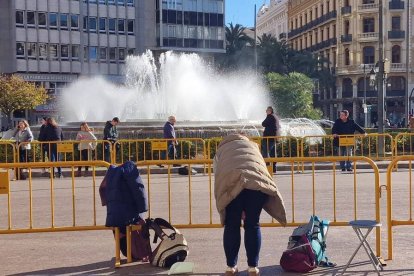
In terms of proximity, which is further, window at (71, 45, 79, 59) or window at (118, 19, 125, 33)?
window at (118, 19, 125, 33)

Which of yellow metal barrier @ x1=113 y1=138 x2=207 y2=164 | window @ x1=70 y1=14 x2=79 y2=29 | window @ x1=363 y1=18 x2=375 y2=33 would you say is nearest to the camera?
yellow metal barrier @ x1=113 y1=138 x2=207 y2=164

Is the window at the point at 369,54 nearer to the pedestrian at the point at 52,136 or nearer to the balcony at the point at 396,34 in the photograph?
the balcony at the point at 396,34

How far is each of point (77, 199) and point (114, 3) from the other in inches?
2093

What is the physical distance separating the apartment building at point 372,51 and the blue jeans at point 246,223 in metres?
67.3

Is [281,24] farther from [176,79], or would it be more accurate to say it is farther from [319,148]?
[319,148]

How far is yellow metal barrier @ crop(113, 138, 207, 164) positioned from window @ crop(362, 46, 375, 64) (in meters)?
56.2

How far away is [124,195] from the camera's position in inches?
283

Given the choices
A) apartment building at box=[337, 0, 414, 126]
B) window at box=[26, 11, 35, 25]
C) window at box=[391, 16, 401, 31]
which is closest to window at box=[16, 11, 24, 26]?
window at box=[26, 11, 35, 25]

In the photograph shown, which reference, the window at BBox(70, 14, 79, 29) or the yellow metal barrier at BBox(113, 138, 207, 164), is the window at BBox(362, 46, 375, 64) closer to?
the window at BBox(70, 14, 79, 29)

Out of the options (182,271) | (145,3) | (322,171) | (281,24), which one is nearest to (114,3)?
(145,3)

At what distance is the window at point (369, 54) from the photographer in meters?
74.2

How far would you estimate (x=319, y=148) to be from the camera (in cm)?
2178

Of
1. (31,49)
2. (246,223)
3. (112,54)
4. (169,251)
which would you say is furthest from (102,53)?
(246,223)

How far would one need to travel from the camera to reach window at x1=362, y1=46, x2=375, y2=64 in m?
74.2
